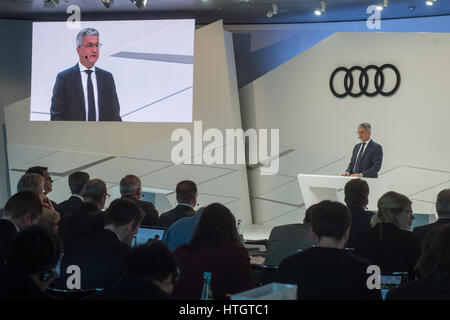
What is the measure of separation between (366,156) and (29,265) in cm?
626

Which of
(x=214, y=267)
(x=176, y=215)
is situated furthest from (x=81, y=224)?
(x=214, y=267)

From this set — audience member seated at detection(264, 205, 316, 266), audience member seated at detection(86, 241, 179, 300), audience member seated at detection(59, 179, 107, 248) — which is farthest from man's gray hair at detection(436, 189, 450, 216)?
audience member seated at detection(86, 241, 179, 300)

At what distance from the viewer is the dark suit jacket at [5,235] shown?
136 inches

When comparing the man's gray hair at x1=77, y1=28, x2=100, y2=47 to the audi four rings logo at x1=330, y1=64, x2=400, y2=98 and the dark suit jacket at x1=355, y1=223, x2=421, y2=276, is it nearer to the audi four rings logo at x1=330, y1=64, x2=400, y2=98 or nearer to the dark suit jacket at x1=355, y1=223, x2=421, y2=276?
the audi four rings logo at x1=330, y1=64, x2=400, y2=98

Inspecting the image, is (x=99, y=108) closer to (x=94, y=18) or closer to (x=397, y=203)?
(x=94, y=18)

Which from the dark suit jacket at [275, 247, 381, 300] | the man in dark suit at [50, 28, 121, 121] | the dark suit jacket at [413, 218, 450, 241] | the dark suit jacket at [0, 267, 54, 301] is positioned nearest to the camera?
the dark suit jacket at [0, 267, 54, 301]

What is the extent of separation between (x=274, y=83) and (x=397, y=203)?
6.04 m

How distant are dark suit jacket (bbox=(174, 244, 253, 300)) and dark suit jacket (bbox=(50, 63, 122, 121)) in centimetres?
670

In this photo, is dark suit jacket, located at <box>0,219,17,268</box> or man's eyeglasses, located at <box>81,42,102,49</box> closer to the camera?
dark suit jacket, located at <box>0,219,17,268</box>

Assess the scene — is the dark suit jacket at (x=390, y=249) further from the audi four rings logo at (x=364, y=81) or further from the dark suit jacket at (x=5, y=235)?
the audi four rings logo at (x=364, y=81)

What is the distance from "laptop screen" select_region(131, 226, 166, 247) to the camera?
13.3 ft

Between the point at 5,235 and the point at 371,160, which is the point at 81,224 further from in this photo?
the point at 371,160
